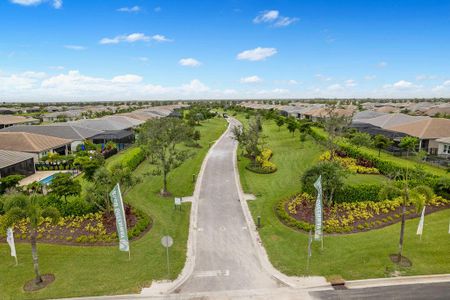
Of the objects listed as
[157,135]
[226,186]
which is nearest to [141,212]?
[157,135]

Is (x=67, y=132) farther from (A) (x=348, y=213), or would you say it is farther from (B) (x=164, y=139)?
(A) (x=348, y=213)

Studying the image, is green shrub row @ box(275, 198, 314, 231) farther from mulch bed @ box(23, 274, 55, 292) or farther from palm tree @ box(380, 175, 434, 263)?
mulch bed @ box(23, 274, 55, 292)

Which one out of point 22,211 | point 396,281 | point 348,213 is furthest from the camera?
point 348,213

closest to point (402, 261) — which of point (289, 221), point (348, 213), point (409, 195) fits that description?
point (409, 195)

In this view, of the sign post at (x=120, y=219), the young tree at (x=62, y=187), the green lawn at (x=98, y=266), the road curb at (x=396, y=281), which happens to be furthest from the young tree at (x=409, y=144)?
the young tree at (x=62, y=187)

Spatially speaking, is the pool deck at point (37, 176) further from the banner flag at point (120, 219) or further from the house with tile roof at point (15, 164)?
the banner flag at point (120, 219)

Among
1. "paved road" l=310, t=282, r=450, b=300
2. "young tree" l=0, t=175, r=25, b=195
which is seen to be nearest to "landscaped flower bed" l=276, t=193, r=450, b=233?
"paved road" l=310, t=282, r=450, b=300
